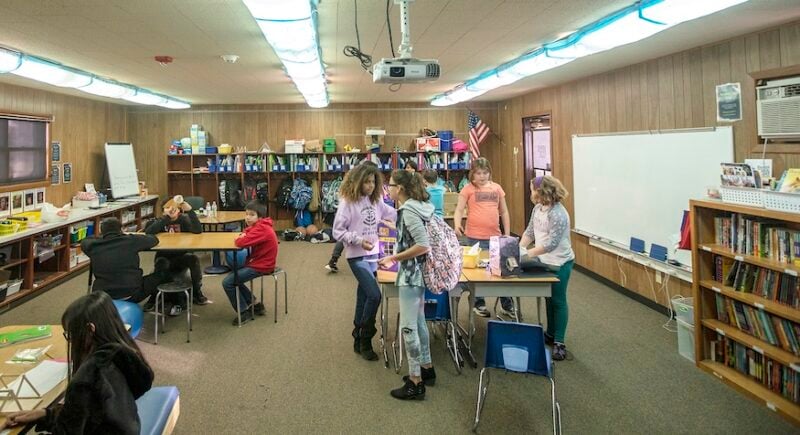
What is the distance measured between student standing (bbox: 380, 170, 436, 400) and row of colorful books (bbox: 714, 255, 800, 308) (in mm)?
2441

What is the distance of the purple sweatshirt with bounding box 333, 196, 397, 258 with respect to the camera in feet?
11.7

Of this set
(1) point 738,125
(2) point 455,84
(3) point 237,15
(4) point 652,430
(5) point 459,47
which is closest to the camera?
(4) point 652,430

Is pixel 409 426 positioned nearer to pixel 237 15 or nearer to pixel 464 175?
pixel 237 15

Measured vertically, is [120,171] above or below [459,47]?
below

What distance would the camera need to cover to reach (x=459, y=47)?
14.9 feet

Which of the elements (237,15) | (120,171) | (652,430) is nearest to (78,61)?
(237,15)

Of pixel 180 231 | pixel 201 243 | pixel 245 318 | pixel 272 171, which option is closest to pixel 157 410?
pixel 245 318

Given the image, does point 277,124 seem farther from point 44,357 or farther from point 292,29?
point 44,357

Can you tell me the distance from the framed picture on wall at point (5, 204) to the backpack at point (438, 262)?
5.81 m

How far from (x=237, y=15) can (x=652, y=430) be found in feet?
13.1

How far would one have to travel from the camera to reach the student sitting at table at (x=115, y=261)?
3785 mm

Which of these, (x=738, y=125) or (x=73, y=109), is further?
(x=73, y=109)

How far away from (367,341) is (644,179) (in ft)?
11.5

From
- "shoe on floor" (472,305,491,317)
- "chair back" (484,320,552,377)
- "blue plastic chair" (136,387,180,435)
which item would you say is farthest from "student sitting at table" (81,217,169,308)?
"shoe on floor" (472,305,491,317)
